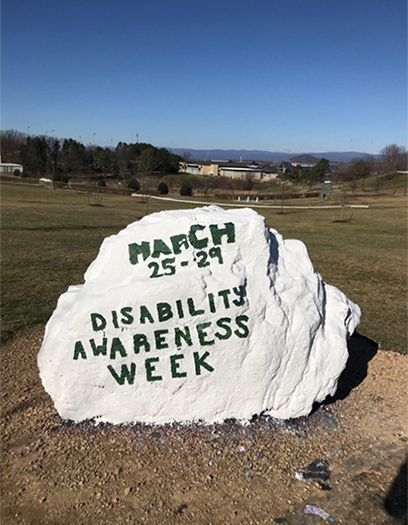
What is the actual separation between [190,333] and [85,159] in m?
88.4

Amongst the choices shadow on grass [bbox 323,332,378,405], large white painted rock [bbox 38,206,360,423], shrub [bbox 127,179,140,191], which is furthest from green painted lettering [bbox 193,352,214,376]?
shrub [bbox 127,179,140,191]

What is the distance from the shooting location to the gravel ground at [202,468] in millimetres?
4742

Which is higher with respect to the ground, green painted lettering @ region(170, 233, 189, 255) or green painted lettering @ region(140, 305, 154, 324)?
green painted lettering @ region(170, 233, 189, 255)

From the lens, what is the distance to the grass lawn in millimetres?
11016

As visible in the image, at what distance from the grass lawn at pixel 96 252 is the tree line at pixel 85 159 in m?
53.2

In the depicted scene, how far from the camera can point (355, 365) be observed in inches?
330

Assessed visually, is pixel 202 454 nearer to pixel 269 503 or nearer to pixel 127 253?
pixel 269 503

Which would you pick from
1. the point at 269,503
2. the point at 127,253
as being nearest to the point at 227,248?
the point at 127,253

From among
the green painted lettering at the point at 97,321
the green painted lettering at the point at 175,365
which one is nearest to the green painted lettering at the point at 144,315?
the green painted lettering at the point at 97,321

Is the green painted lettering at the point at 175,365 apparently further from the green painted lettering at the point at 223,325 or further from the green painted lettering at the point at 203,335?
the green painted lettering at the point at 223,325

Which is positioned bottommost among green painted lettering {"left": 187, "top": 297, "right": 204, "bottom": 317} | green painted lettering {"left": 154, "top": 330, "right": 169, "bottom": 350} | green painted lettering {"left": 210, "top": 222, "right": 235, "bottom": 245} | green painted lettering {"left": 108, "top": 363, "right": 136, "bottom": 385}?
green painted lettering {"left": 108, "top": 363, "right": 136, "bottom": 385}

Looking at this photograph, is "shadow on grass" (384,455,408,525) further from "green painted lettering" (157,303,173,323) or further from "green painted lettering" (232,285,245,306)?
"green painted lettering" (157,303,173,323)

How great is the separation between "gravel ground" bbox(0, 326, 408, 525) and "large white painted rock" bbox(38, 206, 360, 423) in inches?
13.5

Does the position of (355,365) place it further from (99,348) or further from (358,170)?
(358,170)
